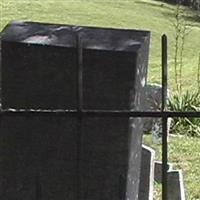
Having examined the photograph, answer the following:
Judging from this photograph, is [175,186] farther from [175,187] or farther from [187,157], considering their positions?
[187,157]

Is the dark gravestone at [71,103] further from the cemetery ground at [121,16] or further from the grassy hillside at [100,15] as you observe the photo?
the grassy hillside at [100,15]

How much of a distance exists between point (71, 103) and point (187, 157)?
13.0 feet

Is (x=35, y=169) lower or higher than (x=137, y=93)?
lower

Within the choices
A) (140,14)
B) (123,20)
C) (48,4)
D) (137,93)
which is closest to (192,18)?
(140,14)

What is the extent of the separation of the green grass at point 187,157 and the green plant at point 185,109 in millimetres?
363

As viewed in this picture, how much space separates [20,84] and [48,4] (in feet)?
84.2

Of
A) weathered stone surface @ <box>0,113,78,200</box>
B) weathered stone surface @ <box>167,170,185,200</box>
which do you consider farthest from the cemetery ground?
weathered stone surface @ <box>0,113,78,200</box>

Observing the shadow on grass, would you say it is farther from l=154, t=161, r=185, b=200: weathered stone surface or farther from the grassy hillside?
l=154, t=161, r=185, b=200: weathered stone surface

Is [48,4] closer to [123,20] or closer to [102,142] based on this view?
[123,20]

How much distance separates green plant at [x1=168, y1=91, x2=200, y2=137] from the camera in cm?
870

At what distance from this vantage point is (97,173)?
350 centimetres

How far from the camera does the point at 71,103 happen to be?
3475mm

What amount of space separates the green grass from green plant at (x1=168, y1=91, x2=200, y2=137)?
36 centimetres

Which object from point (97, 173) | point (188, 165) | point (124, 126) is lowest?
point (188, 165)
